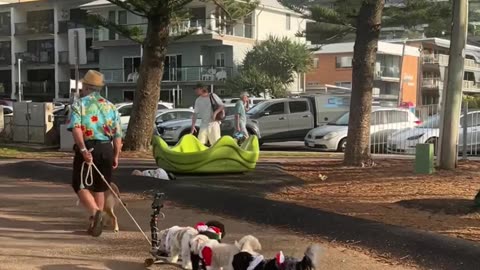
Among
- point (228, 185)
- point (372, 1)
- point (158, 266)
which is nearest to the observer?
point (158, 266)

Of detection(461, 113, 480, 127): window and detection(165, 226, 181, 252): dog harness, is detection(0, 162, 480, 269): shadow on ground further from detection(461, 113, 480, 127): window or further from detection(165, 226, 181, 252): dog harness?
detection(461, 113, 480, 127): window

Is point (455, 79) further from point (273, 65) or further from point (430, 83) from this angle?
point (430, 83)

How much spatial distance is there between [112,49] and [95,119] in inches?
1757

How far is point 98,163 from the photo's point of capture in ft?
22.2

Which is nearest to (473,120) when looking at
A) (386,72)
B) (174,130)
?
(174,130)

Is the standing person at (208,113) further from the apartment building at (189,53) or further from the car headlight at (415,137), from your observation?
the apartment building at (189,53)

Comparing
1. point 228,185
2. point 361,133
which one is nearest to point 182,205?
point 228,185

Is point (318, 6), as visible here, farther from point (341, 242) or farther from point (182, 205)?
point (341, 242)

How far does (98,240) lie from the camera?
260 inches

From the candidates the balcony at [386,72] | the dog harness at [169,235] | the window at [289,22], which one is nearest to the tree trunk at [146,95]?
the dog harness at [169,235]

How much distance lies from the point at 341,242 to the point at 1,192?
5.88 metres

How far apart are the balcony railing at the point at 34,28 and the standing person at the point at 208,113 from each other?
1880 inches

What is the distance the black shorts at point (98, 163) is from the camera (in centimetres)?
673

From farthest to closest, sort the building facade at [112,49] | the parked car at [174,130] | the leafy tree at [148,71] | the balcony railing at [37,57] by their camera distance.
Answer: the balcony railing at [37,57]
the building facade at [112,49]
the parked car at [174,130]
the leafy tree at [148,71]
